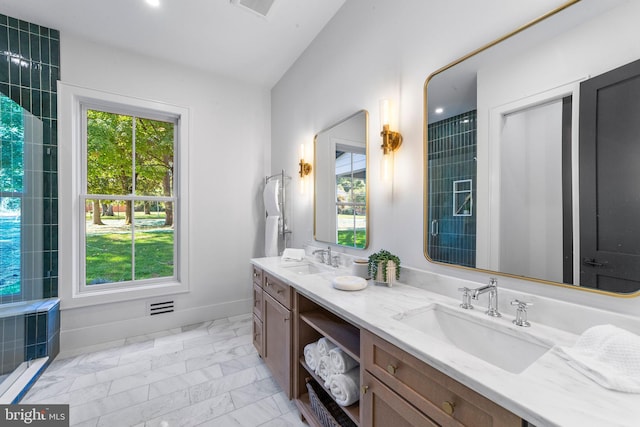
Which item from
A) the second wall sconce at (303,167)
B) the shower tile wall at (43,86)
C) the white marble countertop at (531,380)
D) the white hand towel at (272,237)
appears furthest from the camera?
the white hand towel at (272,237)

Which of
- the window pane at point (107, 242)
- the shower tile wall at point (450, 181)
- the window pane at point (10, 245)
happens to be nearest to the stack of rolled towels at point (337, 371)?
the shower tile wall at point (450, 181)

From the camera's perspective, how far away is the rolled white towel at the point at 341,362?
1.31 m

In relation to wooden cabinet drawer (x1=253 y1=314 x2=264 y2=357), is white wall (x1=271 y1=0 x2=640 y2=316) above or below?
above

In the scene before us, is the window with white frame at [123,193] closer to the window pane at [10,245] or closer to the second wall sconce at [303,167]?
the window pane at [10,245]

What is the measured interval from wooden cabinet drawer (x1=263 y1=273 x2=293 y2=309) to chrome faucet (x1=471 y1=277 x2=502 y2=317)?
101cm

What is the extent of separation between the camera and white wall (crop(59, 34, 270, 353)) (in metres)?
2.51

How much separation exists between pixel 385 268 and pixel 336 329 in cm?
43

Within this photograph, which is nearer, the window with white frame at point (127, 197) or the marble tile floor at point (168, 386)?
the marble tile floor at point (168, 386)

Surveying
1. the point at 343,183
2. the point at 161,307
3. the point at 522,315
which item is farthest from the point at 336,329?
the point at 161,307

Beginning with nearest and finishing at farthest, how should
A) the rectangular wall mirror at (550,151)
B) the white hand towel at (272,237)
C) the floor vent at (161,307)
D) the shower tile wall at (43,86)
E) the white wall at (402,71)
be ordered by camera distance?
the rectangular wall mirror at (550,151) → the white wall at (402,71) → the shower tile wall at (43,86) → the floor vent at (161,307) → the white hand towel at (272,237)

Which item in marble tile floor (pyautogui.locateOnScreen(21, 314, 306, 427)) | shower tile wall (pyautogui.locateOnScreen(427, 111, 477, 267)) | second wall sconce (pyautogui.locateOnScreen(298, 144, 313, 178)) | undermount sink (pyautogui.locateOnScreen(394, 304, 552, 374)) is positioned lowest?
marble tile floor (pyautogui.locateOnScreen(21, 314, 306, 427))

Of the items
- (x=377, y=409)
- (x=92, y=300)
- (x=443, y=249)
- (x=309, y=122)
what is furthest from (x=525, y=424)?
(x=92, y=300)

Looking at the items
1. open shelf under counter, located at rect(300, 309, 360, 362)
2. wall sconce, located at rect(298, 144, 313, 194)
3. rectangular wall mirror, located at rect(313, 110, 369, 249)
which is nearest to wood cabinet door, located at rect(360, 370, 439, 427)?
open shelf under counter, located at rect(300, 309, 360, 362)

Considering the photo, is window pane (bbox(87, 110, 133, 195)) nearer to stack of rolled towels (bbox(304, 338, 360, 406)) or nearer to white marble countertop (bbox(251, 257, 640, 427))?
stack of rolled towels (bbox(304, 338, 360, 406))
